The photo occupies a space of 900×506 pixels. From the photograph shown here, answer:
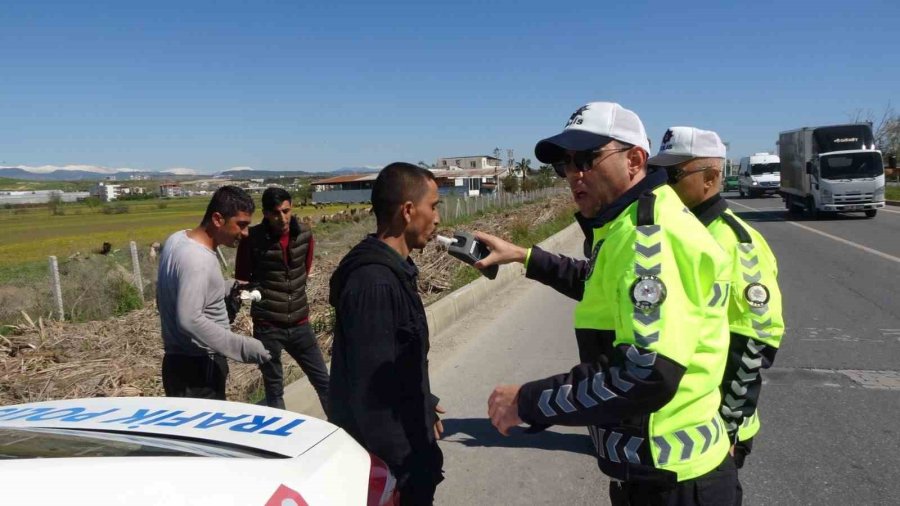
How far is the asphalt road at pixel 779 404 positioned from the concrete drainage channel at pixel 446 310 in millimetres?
187

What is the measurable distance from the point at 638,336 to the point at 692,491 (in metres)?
0.57

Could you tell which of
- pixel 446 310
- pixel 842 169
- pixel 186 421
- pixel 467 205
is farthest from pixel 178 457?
pixel 467 205

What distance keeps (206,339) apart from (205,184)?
427 ft

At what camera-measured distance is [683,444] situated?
66.7 inches

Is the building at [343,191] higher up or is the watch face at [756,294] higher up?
the watch face at [756,294]

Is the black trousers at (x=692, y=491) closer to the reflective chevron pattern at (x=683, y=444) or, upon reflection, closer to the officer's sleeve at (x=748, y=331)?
the reflective chevron pattern at (x=683, y=444)

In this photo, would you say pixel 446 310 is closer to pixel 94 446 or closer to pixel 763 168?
pixel 94 446

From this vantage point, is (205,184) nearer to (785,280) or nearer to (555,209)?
(555,209)

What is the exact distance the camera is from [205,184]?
12462 cm

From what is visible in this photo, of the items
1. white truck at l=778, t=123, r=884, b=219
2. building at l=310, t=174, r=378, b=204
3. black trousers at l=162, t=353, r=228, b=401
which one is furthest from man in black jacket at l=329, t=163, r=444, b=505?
building at l=310, t=174, r=378, b=204

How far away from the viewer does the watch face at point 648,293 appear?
1.47 meters

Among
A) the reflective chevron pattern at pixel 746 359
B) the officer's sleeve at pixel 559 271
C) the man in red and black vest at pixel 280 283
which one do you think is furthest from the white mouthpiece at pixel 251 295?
the reflective chevron pattern at pixel 746 359

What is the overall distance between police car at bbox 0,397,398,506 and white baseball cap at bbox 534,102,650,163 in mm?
1135

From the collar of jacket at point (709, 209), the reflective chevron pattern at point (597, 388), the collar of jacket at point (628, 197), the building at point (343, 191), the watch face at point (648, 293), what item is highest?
the collar of jacket at point (628, 197)
